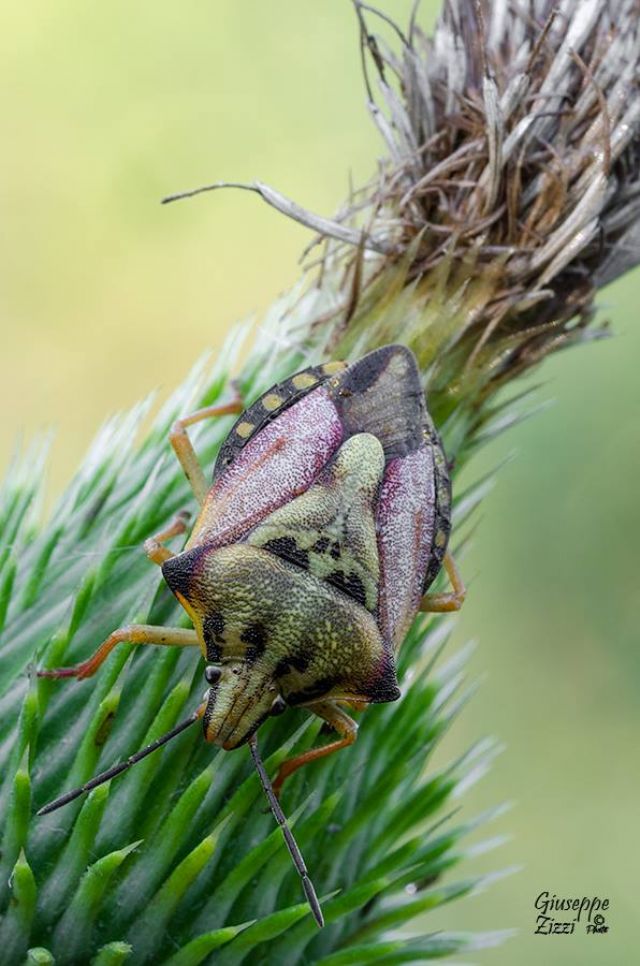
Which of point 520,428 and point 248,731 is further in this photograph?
point 520,428

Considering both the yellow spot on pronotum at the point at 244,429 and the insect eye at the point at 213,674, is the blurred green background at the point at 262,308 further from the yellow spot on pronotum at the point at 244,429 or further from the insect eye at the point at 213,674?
the insect eye at the point at 213,674

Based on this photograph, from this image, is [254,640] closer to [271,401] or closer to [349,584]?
[349,584]

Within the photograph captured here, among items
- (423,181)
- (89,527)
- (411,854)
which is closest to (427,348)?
(423,181)

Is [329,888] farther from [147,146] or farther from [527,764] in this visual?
[147,146]

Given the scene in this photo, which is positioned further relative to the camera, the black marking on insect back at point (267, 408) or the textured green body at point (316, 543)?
the black marking on insect back at point (267, 408)

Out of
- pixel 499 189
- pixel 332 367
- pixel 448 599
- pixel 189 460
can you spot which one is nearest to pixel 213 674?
pixel 189 460
